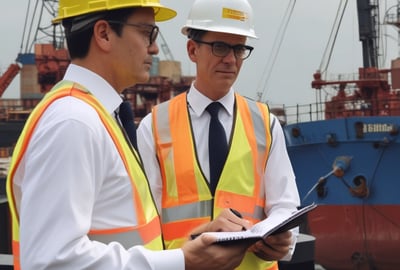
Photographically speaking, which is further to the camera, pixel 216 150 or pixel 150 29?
pixel 216 150

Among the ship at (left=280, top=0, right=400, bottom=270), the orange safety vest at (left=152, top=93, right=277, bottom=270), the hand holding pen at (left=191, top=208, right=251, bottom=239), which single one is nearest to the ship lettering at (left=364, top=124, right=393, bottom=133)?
the ship at (left=280, top=0, right=400, bottom=270)

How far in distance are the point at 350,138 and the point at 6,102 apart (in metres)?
25.4

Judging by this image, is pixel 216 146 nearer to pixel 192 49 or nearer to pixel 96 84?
pixel 192 49

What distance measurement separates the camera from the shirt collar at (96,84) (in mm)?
1868

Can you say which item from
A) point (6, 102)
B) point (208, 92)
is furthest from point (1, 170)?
point (208, 92)

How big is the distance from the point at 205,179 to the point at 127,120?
2.82 ft

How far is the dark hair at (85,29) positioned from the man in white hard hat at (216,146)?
38.0 inches

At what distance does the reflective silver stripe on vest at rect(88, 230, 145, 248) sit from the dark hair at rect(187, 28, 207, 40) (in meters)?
1.45

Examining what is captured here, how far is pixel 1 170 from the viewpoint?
86.7 feet

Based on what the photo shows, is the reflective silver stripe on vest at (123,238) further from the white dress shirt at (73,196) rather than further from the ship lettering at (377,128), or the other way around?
the ship lettering at (377,128)

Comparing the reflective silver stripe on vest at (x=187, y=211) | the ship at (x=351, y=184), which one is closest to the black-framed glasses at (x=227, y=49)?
the reflective silver stripe on vest at (x=187, y=211)

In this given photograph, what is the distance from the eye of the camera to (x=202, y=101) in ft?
9.98

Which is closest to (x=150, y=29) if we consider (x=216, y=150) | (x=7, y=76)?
(x=216, y=150)

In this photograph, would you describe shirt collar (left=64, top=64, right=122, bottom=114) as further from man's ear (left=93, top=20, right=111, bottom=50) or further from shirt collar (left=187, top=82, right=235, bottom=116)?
shirt collar (left=187, top=82, right=235, bottom=116)
